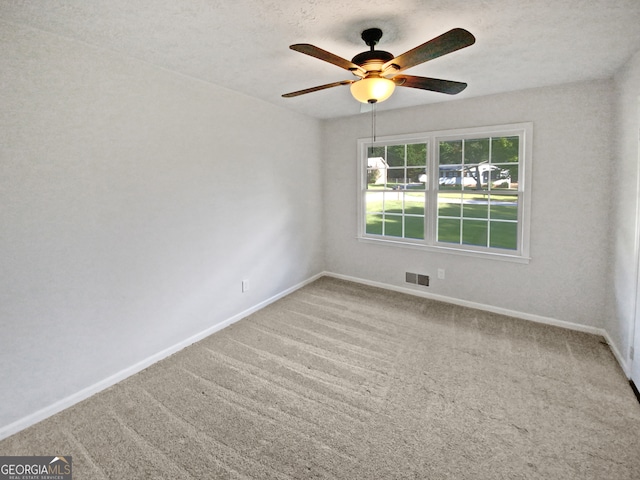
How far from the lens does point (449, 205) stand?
392cm

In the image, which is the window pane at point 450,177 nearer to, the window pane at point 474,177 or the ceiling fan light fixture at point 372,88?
the window pane at point 474,177

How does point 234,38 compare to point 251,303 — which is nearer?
point 234,38

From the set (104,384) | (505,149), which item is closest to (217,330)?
(104,384)

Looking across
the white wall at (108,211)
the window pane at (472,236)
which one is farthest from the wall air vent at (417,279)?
the white wall at (108,211)

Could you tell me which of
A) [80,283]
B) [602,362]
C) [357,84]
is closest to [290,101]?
[357,84]

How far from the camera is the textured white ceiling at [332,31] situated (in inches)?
69.1

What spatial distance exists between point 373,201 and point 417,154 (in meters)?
0.88

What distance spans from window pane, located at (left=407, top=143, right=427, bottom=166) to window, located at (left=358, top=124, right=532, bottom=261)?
0.01 meters

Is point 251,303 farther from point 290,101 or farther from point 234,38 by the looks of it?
point 234,38

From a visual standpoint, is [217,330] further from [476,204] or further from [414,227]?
[476,204]

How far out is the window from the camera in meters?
3.50

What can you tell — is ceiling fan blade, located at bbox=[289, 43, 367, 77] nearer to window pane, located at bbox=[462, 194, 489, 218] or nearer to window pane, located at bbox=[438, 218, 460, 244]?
window pane, located at bbox=[462, 194, 489, 218]

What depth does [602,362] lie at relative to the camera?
267cm

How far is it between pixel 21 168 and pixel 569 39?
3.62 m
